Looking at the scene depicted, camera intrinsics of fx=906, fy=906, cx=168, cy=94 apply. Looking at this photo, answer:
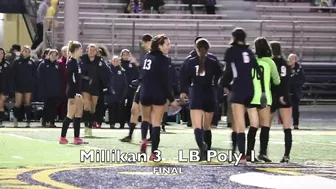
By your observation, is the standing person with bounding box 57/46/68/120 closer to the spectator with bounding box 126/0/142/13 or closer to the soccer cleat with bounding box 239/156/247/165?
the spectator with bounding box 126/0/142/13

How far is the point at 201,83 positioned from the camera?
1201cm

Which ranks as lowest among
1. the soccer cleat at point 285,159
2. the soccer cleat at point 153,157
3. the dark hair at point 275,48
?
the soccer cleat at point 285,159

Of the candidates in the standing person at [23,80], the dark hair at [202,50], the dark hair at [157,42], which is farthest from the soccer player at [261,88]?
the standing person at [23,80]

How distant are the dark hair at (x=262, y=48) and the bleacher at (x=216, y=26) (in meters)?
14.3

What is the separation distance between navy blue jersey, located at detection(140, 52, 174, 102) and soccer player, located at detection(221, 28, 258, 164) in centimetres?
87

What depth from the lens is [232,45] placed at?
1158 centimetres

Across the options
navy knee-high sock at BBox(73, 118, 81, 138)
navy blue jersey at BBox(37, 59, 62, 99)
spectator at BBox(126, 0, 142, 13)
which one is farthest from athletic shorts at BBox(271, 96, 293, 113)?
spectator at BBox(126, 0, 142, 13)

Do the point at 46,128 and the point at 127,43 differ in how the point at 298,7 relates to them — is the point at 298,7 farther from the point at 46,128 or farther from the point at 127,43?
the point at 46,128

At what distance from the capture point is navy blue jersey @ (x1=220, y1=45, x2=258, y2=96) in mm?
11469

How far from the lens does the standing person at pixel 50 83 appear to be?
20484 millimetres

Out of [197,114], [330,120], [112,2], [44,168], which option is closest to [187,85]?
[197,114]

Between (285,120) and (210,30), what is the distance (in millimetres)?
15974

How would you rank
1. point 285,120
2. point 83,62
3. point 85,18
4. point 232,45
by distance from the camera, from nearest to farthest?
point 232,45 → point 285,120 → point 83,62 → point 85,18

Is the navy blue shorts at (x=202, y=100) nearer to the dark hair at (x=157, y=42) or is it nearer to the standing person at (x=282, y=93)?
the dark hair at (x=157, y=42)
